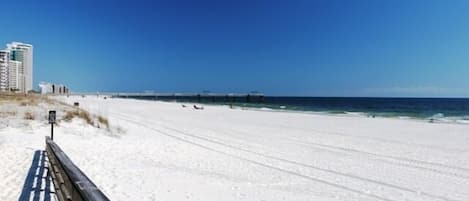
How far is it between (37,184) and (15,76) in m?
126

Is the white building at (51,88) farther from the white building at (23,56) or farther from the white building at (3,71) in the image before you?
the white building at (3,71)

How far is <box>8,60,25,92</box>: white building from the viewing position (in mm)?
108938

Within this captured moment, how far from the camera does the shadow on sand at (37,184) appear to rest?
17.3ft

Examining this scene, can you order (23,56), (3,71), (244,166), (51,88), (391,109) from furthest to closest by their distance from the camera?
(51,88) → (23,56) → (3,71) → (391,109) → (244,166)

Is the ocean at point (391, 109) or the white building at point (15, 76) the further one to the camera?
the white building at point (15, 76)

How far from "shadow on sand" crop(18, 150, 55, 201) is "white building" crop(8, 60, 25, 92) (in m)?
113

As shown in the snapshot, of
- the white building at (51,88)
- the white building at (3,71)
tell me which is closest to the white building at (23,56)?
the white building at (51,88)

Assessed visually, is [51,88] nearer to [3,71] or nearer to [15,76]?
[15,76]

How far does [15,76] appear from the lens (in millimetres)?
113938

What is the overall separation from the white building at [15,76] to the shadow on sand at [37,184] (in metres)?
113

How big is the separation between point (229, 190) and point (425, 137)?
12691 millimetres

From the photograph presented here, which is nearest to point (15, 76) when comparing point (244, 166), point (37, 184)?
point (244, 166)

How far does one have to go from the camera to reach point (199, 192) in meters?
6.16

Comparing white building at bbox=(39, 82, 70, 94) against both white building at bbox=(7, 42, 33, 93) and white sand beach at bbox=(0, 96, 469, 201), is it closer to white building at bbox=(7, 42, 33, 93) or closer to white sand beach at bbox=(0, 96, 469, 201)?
white building at bbox=(7, 42, 33, 93)
